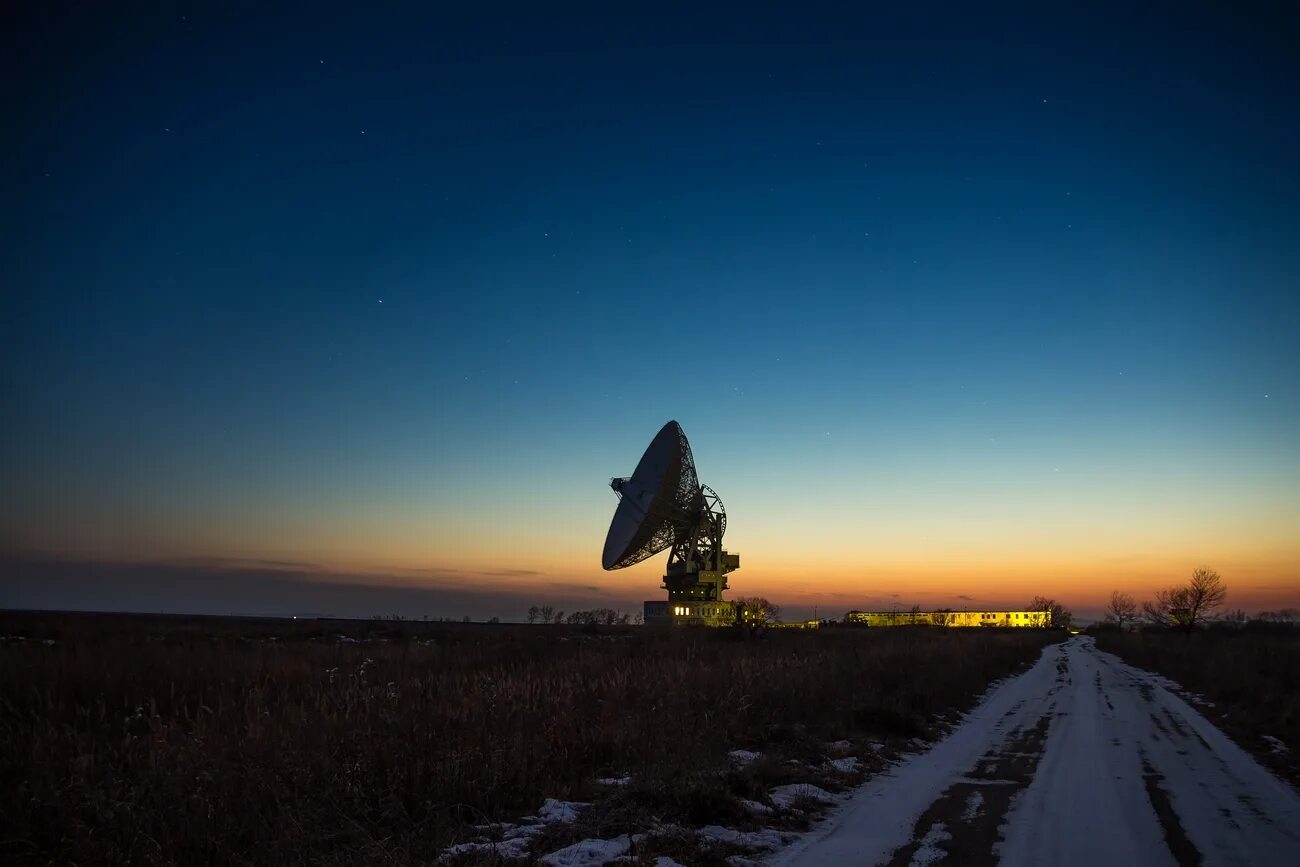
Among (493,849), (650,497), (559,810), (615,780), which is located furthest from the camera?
(650,497)

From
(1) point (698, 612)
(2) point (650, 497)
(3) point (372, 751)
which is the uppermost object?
(2) point (650, 497)

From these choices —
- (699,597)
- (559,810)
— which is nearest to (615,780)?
(559,810)

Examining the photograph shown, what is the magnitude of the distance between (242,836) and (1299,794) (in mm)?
11063

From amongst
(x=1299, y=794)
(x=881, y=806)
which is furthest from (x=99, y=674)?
(x=1299, y=794)

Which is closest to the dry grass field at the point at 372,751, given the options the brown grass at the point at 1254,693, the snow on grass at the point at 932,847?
the snow on grass at the point at 932,847

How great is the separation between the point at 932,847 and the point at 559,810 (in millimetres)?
3310

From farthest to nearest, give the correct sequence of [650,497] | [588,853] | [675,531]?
1. [675,531]
2. [650,497]
3. [588,853]

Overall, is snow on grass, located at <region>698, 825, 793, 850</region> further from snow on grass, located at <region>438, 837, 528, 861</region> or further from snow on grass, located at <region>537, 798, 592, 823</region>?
snow on grass, located at <region>438, 837, 528, 861</region>

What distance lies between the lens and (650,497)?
142 ft

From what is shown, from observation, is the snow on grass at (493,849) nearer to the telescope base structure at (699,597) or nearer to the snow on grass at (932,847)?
the snow on grass at (932,847)

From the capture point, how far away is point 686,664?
15.8 meters

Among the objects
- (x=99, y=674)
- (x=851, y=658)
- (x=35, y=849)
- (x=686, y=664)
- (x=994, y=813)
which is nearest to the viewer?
(x=35, y=849)

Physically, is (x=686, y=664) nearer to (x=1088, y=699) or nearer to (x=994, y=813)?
(x=994, y=813)

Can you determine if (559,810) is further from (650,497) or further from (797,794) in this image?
(650,497)
